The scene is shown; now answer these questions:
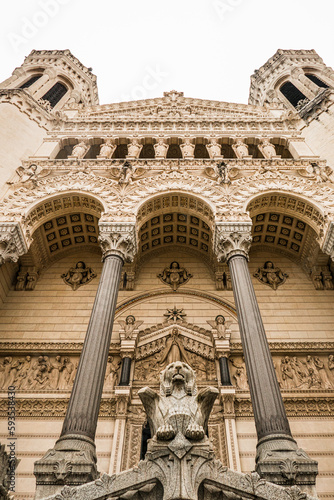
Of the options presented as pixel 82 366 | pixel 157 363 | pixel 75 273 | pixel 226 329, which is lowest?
pixel 82 366

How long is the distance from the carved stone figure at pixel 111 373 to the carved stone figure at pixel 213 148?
8779 mm

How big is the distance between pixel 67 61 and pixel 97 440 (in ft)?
83.4

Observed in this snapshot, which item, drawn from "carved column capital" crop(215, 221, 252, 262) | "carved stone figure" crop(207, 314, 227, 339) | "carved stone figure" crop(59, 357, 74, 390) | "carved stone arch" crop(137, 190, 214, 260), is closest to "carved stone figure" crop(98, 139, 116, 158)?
"carved stone arch" crop(137, 190, 214, 260)

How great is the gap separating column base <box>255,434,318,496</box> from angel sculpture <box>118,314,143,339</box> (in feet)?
21.5

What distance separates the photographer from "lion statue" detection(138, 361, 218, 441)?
4.21 m

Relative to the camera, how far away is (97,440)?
988 centimetres

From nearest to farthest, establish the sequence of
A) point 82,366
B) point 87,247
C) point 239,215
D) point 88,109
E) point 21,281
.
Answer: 1. point 82,366
2. point 239,215
3. point 21,281
4. point 87,247
5. point 88,109

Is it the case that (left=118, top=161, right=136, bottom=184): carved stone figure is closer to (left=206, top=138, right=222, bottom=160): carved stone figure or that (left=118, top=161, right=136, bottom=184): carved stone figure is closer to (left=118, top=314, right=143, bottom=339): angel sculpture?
(left=206, top=138, right=222, bottom=160): carved stone figure

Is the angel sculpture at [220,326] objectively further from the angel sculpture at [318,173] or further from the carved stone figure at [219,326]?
the angel sculpture at [318,173]

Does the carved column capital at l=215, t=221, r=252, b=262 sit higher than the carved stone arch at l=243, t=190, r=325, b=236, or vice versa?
the carved stone arch at l=243, t=190, r=325, b=236

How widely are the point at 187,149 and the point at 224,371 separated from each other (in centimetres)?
936

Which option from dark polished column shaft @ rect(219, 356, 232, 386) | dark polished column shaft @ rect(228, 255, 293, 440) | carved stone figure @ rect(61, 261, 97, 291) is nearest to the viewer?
dark polished column shaft @ rect(228, 255, 293, 440)

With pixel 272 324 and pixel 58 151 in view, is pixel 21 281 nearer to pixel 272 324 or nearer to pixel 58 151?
pixel 58 151

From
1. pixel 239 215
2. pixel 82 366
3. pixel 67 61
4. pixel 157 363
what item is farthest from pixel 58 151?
pixel 67 61
